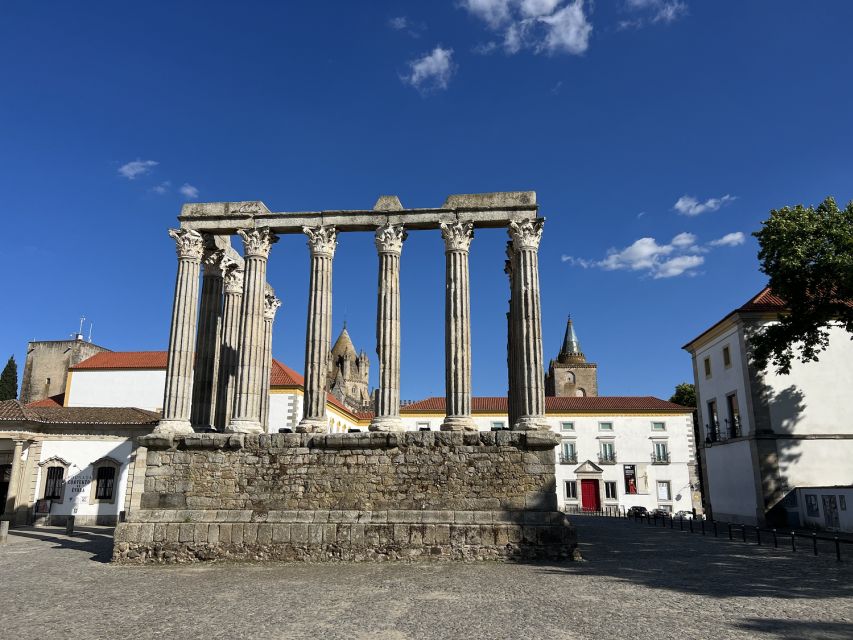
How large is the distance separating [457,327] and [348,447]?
411 cm

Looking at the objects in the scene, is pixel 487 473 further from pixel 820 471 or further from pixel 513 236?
pixel 820 471

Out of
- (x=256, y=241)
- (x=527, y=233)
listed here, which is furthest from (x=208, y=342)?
(x=527, y=233)

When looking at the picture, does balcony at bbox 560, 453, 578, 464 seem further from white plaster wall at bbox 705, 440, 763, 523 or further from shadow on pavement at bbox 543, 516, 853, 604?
shadow on pavement at bbox 543, 516, 853, 604

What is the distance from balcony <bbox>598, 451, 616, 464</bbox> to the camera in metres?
39.9

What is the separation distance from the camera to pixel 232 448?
1405cm

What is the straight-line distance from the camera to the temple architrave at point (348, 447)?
42.7 feet

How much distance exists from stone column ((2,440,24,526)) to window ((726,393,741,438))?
98.5ft

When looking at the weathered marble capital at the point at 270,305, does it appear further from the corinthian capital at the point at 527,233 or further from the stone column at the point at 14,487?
the stone column at the point at 14,487

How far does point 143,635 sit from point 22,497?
70.6 ft

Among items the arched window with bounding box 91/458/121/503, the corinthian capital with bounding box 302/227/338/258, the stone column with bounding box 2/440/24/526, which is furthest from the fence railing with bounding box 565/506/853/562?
the stone column with bounding box 2/440/24/526

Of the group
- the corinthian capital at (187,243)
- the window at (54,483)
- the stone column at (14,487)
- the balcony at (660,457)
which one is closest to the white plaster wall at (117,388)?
the window at (54,483)

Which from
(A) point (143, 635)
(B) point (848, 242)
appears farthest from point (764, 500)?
(A) point (143, 635)

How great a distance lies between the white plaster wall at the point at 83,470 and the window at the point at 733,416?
2577 centimetres

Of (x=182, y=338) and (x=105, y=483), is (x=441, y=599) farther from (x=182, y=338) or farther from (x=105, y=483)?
(x=105, y=483)
